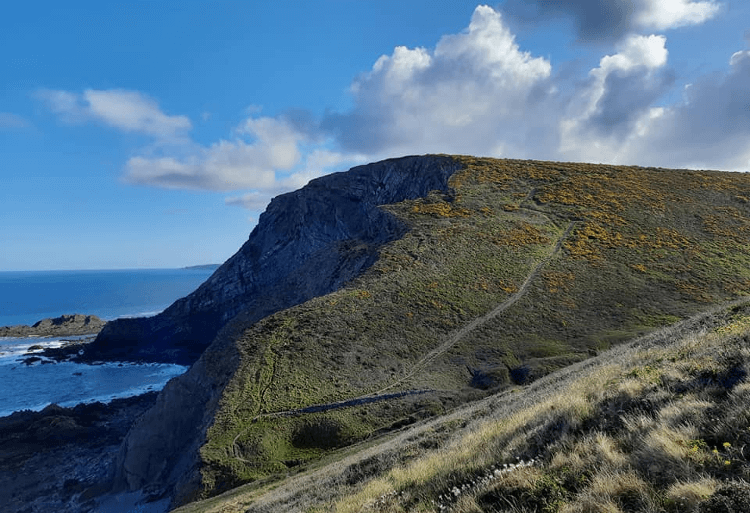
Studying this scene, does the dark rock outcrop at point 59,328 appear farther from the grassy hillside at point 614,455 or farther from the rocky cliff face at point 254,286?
the grassy hillside at point 614,455

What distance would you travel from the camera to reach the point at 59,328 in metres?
116

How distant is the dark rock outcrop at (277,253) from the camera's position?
7612 centimetres

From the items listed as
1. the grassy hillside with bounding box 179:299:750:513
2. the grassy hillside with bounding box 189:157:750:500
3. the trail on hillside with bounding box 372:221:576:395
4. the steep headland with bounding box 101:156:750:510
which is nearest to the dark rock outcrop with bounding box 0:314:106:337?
the steep headland with bounding box 101:156:750:510

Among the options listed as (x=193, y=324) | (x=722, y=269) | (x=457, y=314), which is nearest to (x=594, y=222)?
(x=722, y=269)

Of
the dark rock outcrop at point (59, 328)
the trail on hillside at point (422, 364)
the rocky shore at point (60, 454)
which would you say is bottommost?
the rocky shore at point (60, 454)

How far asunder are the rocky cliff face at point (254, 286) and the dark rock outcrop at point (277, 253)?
0.22 meters

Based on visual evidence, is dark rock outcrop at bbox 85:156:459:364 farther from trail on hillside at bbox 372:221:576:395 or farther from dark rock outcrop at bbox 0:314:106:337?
trail on hillside at bbox 372:221:576:395

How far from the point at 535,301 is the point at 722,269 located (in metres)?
21.8

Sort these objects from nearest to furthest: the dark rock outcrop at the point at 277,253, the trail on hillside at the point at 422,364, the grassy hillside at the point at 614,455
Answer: the grassy hillside at the point at 614,455
the trail on hillside at the point at 422,364
the dark rock outcrop at the point at 277,253

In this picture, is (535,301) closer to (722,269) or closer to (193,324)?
(722,269)

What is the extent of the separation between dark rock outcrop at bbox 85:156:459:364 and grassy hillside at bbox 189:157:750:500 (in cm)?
1834

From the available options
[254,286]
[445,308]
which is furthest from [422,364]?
[254,286]

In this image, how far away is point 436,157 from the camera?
7756 centimetres

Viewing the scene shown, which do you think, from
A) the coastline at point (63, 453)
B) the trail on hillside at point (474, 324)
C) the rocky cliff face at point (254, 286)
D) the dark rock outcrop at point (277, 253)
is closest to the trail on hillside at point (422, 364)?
the trail on hillside at point (474, 324)
